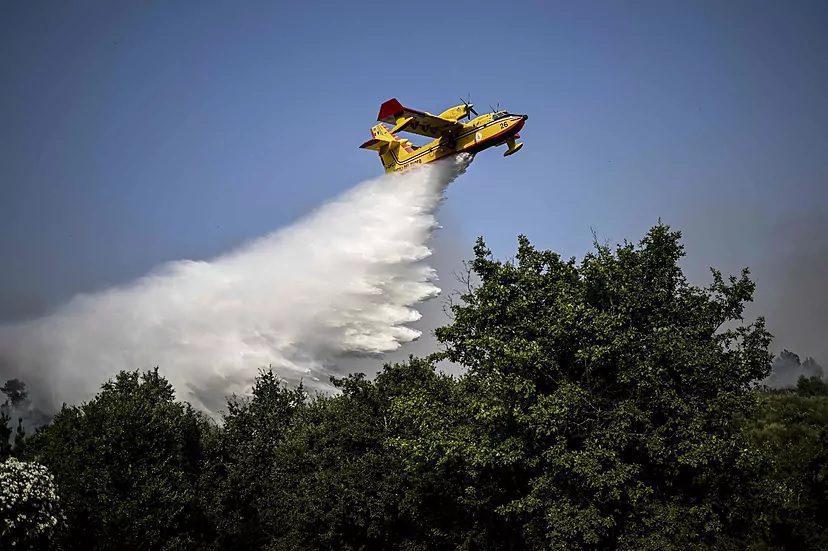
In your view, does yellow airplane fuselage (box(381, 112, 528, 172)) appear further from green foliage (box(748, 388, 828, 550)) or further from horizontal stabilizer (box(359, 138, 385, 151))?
green foliage (box(748, 388, 828, 550))

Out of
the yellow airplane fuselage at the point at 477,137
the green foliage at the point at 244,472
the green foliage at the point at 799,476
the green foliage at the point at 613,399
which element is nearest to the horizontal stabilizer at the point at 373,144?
the yellow airplane fuselage at the point at 477,137

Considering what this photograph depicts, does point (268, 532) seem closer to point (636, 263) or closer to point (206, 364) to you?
point (206, 364)

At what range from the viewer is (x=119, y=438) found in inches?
1555

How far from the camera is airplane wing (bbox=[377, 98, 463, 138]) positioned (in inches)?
1735

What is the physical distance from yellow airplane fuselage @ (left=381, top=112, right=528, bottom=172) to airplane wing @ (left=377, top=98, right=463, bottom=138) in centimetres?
78

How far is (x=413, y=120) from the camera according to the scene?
4447cm

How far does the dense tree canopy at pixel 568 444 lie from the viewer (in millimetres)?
23672

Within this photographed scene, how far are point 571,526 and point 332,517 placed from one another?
1888cm

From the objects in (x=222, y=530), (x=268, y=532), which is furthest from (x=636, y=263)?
(x=222, y=530)

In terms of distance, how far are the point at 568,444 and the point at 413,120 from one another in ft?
84.4

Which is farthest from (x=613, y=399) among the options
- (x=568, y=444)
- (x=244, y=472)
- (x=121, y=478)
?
(x=244, y=472)

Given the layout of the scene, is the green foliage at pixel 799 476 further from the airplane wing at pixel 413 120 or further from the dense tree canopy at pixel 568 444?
the airplane wing at pixel 413 120

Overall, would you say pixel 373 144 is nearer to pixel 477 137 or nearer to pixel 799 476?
pixel 477 137

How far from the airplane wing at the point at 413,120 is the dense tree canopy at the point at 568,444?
704 inches
